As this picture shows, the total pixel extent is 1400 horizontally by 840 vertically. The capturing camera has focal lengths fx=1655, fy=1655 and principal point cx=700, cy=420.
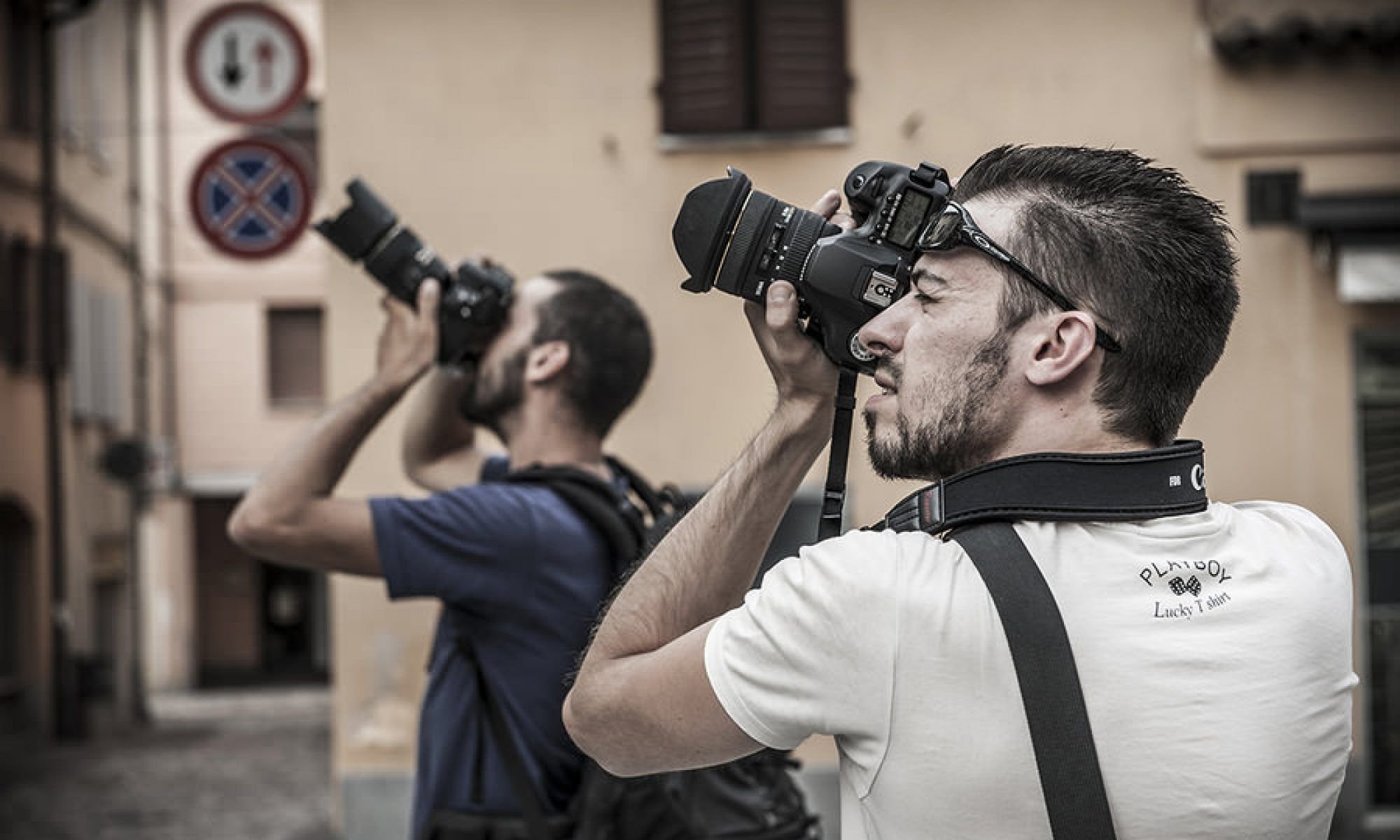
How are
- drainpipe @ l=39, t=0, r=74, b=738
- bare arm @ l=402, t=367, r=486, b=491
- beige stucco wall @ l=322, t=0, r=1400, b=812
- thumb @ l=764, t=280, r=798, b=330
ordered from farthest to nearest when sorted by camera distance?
1. drainpipe @ l=39, t=0, r=74, b=738
2. beige stucco wall @ l=322, t=0, r=1400, b=812
3. bare arm @ l=402, t=367, r=486, b=491
4. thumb @ l=764, t=280, r=798, b=330

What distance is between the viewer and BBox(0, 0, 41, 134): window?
14.1 metres

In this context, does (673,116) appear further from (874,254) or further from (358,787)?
(874,254)

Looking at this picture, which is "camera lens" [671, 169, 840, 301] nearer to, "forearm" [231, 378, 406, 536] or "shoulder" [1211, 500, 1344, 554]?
"shoulder" [1211, 500, 1344, 554]

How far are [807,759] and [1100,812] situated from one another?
6075mm

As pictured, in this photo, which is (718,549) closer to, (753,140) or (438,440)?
(438,440)

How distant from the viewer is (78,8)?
14797 millimetres

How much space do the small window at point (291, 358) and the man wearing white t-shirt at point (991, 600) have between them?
19.4 m

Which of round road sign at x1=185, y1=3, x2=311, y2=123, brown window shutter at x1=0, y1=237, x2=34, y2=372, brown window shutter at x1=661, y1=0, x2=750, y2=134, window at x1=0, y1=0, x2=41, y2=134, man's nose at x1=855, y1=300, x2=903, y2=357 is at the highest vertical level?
window at x1=0, y1=0, x2=41, y2=134

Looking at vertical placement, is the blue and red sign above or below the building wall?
above

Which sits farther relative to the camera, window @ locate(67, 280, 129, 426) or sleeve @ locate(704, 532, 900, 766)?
window @ locate(67, 280, 129, 426)

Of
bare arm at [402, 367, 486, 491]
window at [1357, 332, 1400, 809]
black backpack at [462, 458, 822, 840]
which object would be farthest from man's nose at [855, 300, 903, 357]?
window at [1357, 332, 1400, 809]

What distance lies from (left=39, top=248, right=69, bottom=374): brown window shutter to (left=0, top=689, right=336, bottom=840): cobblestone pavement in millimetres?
3367

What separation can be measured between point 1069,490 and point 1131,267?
217mm

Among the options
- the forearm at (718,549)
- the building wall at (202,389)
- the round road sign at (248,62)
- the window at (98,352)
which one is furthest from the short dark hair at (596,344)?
the building wall at (202,389)
